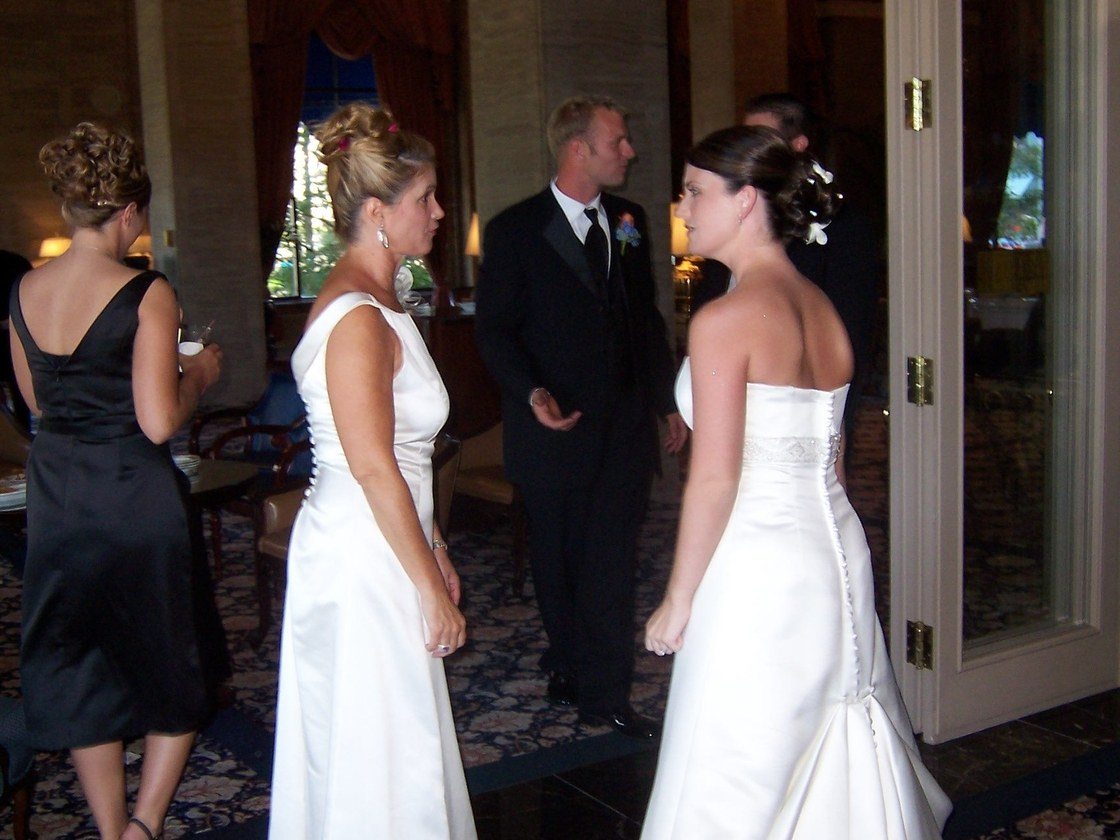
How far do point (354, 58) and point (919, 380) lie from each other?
1260cm

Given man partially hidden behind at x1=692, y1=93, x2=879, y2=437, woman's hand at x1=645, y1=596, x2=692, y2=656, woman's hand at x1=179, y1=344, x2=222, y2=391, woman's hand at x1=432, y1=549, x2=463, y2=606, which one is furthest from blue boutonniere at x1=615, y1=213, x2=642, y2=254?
woman's hand at x1=645, y1=596, x2=692, y2=656

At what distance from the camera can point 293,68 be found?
47.1 ft

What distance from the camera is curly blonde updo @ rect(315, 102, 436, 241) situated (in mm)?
2240

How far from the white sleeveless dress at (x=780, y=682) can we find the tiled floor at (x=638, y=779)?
923 mm

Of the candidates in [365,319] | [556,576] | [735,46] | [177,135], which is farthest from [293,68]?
[365,319]

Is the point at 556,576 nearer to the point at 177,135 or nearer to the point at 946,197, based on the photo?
the point at 946,197

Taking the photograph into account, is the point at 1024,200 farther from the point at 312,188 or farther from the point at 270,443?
the point at 312,188

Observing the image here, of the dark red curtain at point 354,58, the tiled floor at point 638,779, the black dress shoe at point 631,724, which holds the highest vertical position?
the dark red curtain at point 354,58

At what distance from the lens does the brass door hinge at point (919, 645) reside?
3.52m

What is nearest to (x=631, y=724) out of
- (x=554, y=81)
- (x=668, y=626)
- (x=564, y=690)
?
(x=564, y=690)

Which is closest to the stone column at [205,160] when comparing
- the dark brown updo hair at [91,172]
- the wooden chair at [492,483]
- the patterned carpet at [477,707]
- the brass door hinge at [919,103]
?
the patterned carpet at [477,707]

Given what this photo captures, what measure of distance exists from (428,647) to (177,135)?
31.4ft

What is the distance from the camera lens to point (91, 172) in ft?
8.64

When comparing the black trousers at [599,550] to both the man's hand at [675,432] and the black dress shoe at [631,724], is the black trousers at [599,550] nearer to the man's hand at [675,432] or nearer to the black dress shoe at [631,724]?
the black dress shoe at [631,724]
